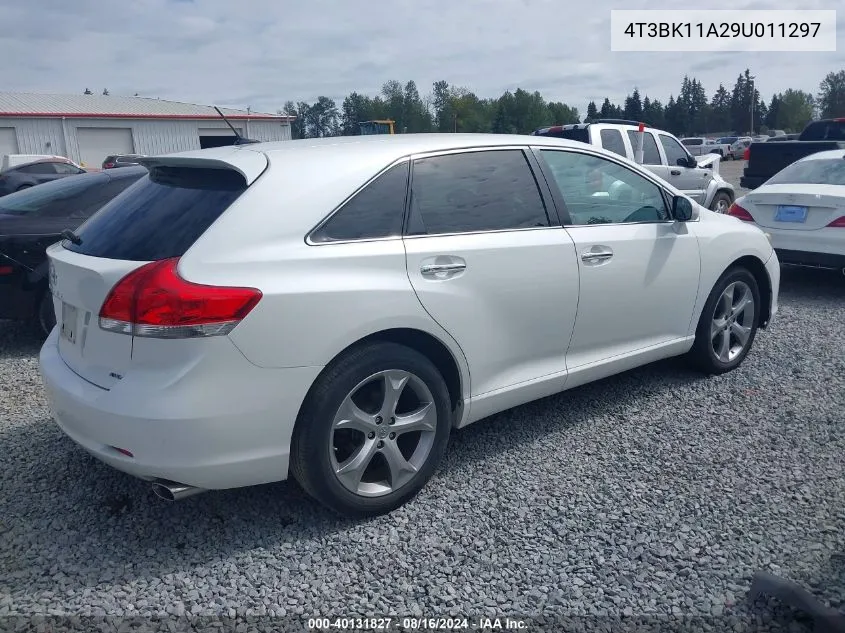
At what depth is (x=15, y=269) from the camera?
5637 millimetres

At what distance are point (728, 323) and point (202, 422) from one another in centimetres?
375

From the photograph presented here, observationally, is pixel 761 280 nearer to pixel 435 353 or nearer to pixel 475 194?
pixel 475 194

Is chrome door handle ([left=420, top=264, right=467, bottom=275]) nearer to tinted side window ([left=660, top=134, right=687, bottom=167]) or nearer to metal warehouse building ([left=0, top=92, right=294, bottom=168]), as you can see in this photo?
tinted side window ([left=660, top=134, right=687, bottom=167])

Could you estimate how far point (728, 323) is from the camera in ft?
16.5

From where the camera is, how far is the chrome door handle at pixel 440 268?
3.28 metres

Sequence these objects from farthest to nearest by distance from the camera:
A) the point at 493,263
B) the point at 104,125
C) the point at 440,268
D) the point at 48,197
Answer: the point at 104,125, the point at 48,197, the point at 493,263, the point at 440,268

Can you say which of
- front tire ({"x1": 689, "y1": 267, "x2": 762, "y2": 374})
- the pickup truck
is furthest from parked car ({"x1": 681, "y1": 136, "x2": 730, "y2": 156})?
front tire ({"x1": 689, "y1": 267, "x2": 762, "y2": 374})

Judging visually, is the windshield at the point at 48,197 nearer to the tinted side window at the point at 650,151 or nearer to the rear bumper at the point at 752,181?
the tinted side window at the point at 650,151

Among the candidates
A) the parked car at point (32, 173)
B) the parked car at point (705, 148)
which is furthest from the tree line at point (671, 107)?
the parked car at point (32, 173)

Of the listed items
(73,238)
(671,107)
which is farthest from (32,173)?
(671,107)

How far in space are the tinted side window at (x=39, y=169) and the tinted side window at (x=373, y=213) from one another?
20643 millimetres

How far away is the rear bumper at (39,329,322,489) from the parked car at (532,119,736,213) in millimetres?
8390

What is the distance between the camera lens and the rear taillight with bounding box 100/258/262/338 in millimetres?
2719

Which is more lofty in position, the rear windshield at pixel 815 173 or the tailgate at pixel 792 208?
the rear windshield at pixel 815 173
